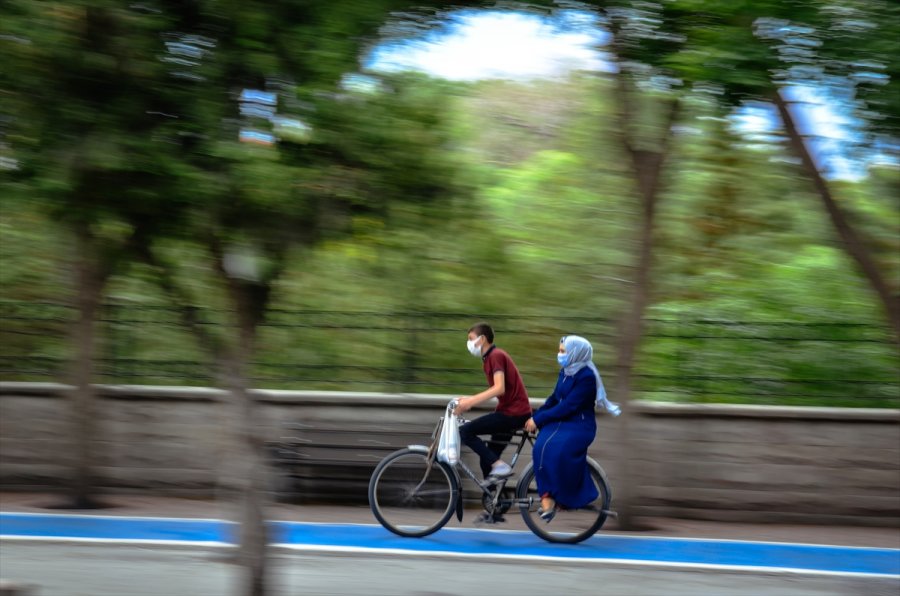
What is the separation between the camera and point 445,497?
9.05 metres

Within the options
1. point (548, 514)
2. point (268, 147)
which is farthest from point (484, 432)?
point (268, 147)

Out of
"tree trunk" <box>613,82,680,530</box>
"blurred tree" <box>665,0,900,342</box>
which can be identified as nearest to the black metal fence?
"tree trunk" <box>613,82,680,530</box>

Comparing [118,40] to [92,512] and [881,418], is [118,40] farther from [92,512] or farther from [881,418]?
[881,418]

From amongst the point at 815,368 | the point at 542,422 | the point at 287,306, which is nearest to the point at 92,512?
the point at 287,306

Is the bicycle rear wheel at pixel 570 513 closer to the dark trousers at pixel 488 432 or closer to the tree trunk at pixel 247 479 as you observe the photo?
the dark trousers at pixel 488 432

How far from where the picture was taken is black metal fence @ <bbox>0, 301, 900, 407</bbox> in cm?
1089

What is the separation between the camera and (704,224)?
13531mm

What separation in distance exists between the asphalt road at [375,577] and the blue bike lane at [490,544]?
27 cm

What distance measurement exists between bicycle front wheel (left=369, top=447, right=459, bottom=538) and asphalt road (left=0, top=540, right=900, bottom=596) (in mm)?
739

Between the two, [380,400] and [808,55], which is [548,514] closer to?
[380,400]

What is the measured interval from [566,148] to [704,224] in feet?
7.25

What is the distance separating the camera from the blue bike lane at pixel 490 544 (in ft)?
27.9

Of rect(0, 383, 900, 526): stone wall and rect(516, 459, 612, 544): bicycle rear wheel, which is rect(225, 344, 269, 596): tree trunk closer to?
rect(516, 459, 612, 544): bicycle rear wheel

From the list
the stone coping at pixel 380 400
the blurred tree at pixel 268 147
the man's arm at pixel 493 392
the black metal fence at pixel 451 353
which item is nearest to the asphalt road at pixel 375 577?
the man's arm at pixel 493 392
